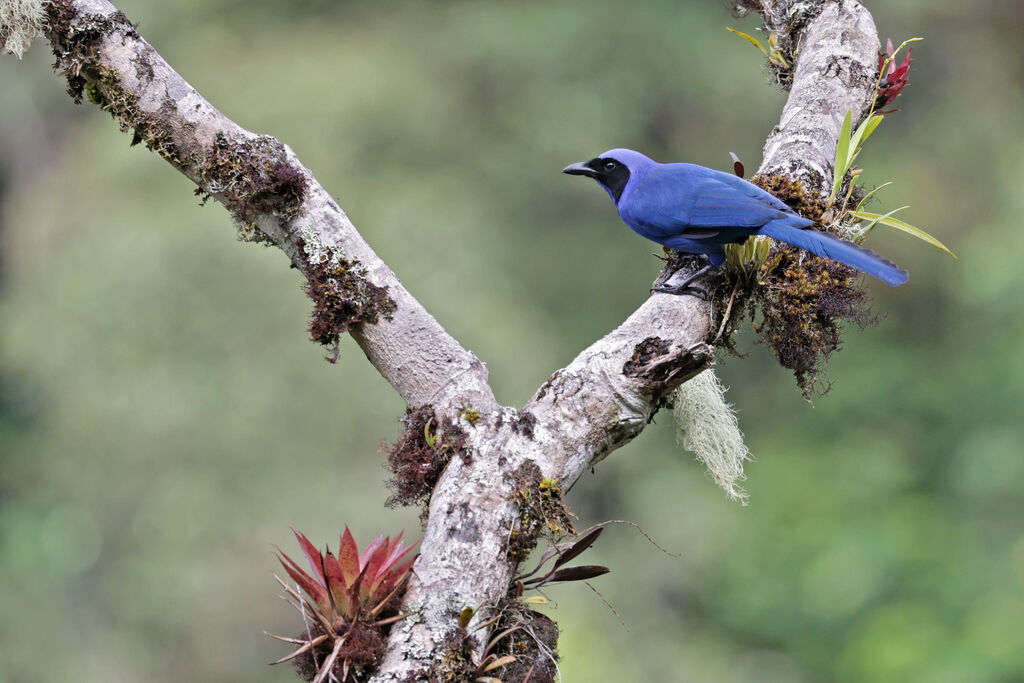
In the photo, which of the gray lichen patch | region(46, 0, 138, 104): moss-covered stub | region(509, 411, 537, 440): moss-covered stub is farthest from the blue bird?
the gray lichen patch

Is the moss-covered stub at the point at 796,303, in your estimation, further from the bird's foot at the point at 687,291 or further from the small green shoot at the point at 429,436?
the small green shoot at the point at 429,436

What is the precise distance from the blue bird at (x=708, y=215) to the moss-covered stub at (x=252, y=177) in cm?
87

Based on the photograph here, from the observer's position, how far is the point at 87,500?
721 centimetres

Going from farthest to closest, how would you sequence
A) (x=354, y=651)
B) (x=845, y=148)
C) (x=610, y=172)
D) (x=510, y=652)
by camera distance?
(x=610, y=172)
(x=845, y=148)
(x=510, y=652)
(x=354, y=651)

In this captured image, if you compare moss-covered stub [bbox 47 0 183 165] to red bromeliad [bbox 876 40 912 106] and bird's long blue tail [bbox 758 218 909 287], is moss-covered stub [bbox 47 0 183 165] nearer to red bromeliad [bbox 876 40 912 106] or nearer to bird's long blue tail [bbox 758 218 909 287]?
bird's long blue tail [bbox 758 218 909 287]

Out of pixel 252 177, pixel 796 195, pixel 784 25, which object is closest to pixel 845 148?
pixel 796 195

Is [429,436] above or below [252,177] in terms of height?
below

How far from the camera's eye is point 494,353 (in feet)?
22.3

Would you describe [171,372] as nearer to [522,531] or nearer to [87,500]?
[87,500]

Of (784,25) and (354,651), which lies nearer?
(354,651)

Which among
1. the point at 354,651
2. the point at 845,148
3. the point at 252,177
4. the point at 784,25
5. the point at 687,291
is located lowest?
the point at 354,651

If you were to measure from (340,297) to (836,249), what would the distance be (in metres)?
1.14

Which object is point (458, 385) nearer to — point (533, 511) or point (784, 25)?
point (533, 511)

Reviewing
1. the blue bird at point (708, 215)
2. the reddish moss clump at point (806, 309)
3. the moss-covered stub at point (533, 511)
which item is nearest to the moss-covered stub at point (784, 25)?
the blue bird at point (708, 215)
